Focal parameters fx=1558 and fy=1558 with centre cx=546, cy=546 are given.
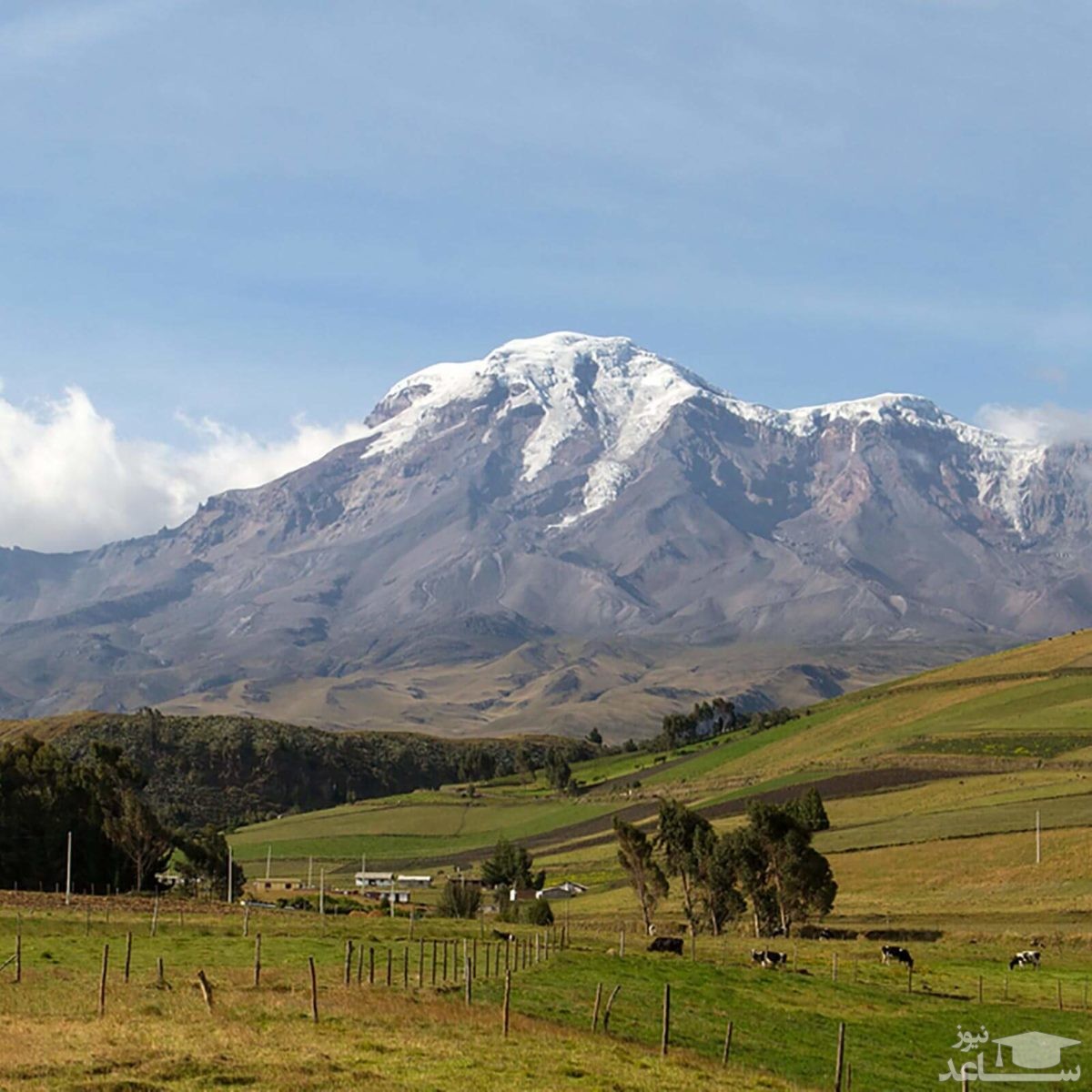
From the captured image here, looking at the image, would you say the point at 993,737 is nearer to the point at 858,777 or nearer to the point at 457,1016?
the point at 858,777

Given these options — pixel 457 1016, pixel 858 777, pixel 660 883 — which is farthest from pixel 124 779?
pixel 457 1016

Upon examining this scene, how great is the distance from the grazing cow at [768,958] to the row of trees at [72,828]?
57634 millimetres

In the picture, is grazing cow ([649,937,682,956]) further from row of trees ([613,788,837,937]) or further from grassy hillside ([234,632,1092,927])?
grassy hillside ([234,632,1092,927])

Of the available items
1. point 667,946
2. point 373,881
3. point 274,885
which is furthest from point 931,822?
point 667,946

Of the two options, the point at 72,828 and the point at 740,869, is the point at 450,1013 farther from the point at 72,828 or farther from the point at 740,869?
the point at 72,828

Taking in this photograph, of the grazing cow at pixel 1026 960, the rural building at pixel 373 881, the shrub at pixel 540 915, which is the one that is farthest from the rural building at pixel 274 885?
the grazing cow at pixel 1026 960

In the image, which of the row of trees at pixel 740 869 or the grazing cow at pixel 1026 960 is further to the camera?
the row of trees at pixel 740 869

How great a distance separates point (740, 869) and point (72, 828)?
4766cm

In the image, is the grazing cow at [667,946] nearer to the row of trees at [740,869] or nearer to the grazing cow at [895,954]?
the grazing cow at [895,954]

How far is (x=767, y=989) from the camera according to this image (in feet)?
179

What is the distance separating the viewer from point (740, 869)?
3944 inches

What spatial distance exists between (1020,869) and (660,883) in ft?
84.8

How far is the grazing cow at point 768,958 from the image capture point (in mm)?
64312

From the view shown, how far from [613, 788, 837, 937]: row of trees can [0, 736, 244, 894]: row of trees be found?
35.2 metres
